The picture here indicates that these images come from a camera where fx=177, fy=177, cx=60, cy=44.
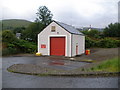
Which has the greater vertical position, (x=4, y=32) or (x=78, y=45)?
(x=4, y=32)

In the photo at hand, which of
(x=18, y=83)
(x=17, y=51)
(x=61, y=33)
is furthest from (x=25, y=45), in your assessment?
(x=18, y=83)

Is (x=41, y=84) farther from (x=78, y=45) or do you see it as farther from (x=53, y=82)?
(x=78, y=45)

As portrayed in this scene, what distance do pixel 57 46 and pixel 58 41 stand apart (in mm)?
587

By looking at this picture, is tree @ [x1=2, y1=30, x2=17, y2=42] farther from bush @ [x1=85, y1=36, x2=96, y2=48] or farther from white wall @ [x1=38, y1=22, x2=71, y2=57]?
bush @ [x1=85, y1=36, x2=96, y2=48]

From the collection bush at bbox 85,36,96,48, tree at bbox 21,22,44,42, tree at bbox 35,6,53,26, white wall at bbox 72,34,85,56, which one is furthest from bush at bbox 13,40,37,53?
tree at bbox 35,6,53,26

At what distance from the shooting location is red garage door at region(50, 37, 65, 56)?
2000cm

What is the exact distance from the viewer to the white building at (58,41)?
64.3ft

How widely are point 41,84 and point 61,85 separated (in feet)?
2.74

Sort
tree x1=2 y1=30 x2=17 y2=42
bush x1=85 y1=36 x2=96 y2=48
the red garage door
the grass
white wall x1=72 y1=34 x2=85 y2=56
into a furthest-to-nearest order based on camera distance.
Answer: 1. bush x1=85 y1=36 x2=96 y2=48
2. tree x1=2 y1=30 x2=17 y2=42
3. white wall x1=72 y1=34 x2=85 y2=56
4. the red garage door
5. the grass

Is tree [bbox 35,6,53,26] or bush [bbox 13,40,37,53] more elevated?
tree [bbox 35,6,53,26]

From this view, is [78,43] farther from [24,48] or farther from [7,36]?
[7,36]

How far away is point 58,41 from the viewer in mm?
20203

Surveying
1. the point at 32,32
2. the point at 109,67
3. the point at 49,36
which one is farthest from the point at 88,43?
the point at 109,67

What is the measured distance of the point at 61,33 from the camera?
782 inches
